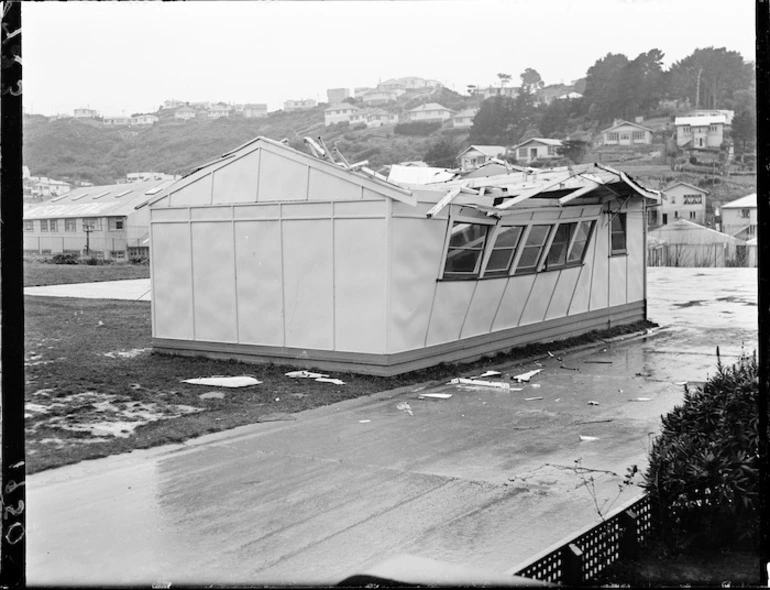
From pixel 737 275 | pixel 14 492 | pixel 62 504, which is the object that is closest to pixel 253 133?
pixel 62 504

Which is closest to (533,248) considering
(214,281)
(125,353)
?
(214,281)

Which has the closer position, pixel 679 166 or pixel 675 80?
pixel 675 80

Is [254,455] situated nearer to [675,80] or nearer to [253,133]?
[253,133]

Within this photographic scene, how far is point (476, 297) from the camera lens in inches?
545

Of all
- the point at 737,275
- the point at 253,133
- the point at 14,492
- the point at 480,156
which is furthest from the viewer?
the point at 737,275

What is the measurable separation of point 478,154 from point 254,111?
909 centimetres

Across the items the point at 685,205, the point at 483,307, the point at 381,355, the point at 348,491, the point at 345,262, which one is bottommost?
the point at 348,491

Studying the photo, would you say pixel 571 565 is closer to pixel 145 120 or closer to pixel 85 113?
pixel 85 113

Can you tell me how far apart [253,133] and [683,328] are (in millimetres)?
10570

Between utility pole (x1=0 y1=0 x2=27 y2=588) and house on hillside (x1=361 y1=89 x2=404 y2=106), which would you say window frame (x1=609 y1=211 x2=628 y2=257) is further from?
utility pole (x1=0 y1=0 x2=27 y2=588)

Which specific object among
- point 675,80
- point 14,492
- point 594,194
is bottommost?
point 14,492

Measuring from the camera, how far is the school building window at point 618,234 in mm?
18062

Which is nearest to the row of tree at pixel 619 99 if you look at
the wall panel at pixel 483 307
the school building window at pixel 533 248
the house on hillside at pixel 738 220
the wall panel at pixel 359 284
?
the school building window at pixel 533 248

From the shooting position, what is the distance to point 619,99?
46.6 ft
